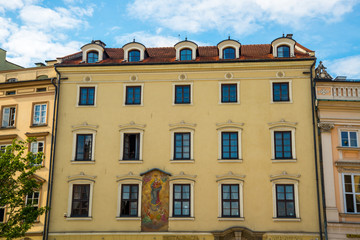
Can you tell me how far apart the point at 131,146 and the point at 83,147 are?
3136mm

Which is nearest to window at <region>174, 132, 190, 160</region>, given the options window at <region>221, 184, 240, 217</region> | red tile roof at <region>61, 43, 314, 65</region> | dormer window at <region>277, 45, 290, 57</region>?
window at <region>221, 184, 240, 217</region>

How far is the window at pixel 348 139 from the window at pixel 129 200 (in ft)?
42.0

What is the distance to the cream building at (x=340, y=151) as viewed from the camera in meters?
24.4

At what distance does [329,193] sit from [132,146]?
12208 millimetres

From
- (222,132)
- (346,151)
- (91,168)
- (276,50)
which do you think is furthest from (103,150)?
(346,151)

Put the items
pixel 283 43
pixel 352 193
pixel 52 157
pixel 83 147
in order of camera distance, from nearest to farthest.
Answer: pixel 352 193 < pixel 52 157 < pixel 83 147 < pixel 283 43

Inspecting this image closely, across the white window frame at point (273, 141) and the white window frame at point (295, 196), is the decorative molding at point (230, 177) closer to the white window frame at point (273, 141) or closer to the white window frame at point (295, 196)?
the white window frame at point (295, 196)

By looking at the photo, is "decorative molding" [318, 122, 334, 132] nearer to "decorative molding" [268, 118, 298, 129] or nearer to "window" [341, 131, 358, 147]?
"window" [341, 131, 358, 147]

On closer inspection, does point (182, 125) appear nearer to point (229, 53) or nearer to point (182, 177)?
point (182, 177)

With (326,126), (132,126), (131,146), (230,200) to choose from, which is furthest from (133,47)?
(326,126)

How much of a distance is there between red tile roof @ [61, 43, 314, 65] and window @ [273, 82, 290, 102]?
1.99 m

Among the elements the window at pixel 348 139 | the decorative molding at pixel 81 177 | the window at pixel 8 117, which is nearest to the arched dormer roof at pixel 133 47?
A: the decorative molding at pixel 81 177

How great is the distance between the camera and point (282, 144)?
26281 mm

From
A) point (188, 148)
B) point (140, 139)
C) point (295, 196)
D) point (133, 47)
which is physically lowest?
point (295, 196)
